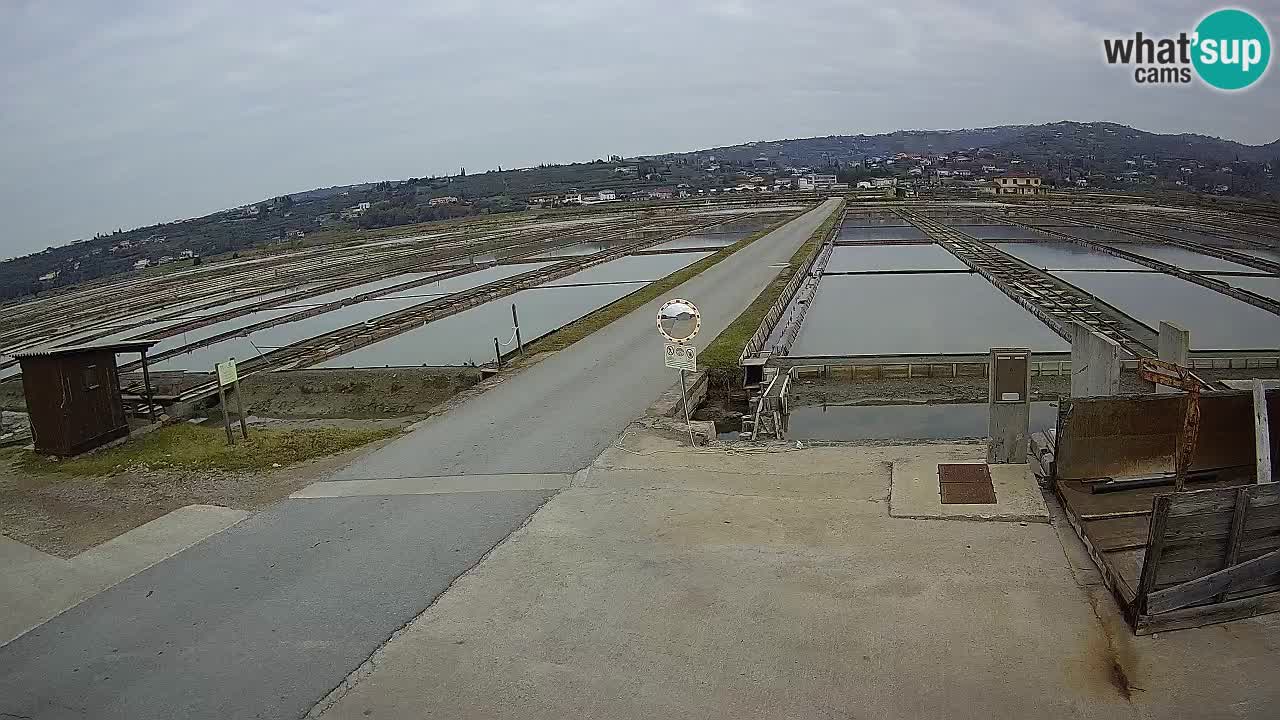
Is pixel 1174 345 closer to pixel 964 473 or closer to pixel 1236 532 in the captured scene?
pixel 964 473

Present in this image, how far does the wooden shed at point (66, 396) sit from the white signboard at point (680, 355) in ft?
25.8

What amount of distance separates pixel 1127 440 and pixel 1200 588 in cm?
243

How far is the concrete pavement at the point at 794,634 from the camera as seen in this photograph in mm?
4531

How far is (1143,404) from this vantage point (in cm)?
712

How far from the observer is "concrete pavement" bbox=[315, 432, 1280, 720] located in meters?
4.53

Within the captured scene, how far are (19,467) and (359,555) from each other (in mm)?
7243

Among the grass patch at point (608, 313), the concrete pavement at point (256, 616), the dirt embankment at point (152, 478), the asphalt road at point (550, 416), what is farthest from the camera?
the grass patch at point (608, 313)

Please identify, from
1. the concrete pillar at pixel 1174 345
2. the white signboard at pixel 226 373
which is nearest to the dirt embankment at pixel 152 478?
the white signboard at pixel 226 373

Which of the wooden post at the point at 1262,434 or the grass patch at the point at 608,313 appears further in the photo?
the grass patch at the point at 608,313

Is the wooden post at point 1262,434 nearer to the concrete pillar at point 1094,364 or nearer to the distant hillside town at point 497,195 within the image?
the concrete pillar at point 1094,364

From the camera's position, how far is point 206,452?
36.3 ft

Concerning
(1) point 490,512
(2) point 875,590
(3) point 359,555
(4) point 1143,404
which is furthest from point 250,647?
(4) point 1143,404

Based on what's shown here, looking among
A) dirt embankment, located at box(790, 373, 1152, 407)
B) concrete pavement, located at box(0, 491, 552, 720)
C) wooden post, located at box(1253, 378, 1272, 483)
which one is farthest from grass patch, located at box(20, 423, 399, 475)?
wooden post, located at box(1253, 378, 1272, 483)

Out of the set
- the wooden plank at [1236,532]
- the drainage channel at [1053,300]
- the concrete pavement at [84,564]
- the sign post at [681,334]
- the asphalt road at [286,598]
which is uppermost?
the sign post at [681,334]
